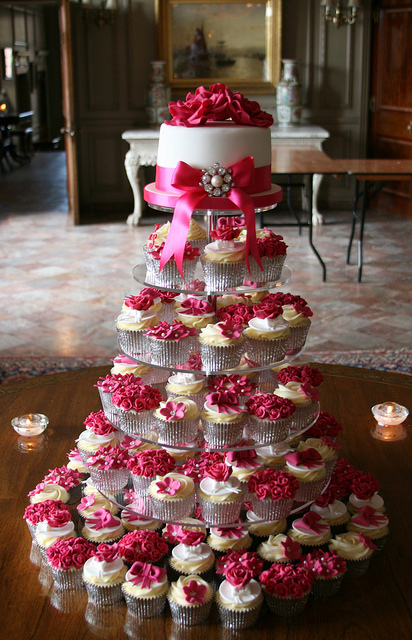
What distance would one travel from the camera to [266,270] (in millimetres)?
1590

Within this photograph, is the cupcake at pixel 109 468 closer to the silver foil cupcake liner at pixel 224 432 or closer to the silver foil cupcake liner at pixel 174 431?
the silver foil cupcake liner at pixel 174 431

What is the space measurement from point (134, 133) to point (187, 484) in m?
5.46

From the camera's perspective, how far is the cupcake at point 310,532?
5.11ft

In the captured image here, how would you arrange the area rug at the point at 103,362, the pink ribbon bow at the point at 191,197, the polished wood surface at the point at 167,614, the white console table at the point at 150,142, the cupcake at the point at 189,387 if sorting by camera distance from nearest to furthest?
the polished wood surface at the point at 167,614 < the pink ribbon bow at the point at 191,197 < the cupcake at the point at 189,387 < the area rug at the point at 103,362 < the white console table at the point at 150,142

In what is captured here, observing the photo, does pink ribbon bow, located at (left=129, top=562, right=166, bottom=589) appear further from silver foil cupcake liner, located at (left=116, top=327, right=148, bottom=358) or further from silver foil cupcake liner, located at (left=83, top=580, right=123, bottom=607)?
silver foil cupcake liner, located at (left=116, top=327, right=148, bottom=358)

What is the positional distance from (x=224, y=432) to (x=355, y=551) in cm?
36

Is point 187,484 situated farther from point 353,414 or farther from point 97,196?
point 97,196

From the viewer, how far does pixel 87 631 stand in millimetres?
1312

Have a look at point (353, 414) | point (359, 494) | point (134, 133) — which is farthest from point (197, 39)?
point (359, 494)

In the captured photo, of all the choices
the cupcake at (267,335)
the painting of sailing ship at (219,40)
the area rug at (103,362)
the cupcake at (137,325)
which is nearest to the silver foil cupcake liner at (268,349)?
the cupcake at (267,335)

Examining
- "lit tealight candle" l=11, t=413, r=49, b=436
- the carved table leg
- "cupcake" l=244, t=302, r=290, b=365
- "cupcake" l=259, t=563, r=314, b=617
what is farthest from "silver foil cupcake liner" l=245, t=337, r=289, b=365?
the carved table leg

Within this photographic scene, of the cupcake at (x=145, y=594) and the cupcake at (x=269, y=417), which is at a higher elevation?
the cupcake at (x=269, y=417)

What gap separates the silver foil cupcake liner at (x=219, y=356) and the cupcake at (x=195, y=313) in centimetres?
8

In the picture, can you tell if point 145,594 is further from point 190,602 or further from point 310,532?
point 310,532
